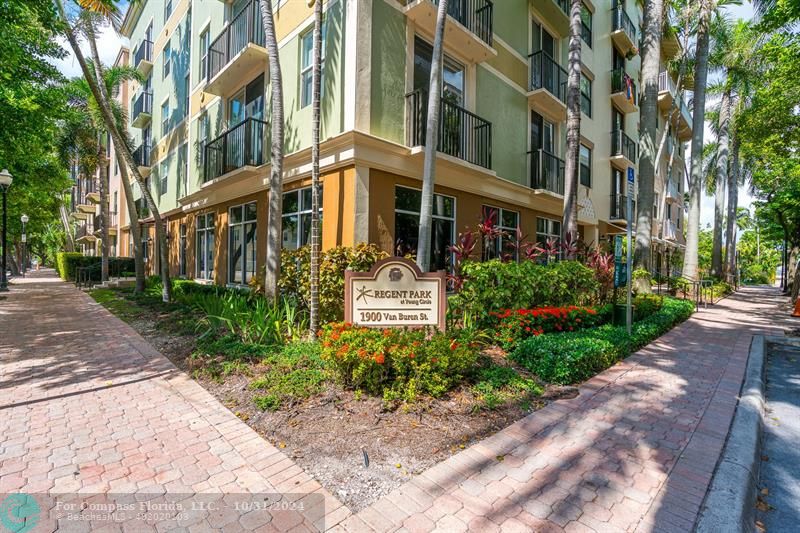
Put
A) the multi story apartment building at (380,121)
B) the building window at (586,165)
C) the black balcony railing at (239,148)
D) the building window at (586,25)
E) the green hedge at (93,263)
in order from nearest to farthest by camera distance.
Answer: the multi story apartment building at (380,121) → the black balcony railing at (239,148) → the building window at (586,25) → the building window at (586,165) → the green hedge at (93,263)

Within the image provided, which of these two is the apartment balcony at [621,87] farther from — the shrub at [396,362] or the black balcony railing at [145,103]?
the black balcony railing at [145,103]

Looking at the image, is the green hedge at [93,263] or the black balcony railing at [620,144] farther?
the green hedge at [93,263]

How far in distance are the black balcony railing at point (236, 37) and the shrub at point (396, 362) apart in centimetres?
943

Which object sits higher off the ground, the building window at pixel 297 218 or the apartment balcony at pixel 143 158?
the apartment balcony at pixel 143 158

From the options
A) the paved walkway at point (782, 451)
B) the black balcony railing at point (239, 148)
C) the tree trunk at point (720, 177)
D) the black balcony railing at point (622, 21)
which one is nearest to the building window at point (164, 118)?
the black balcony railing at point (239, 148)

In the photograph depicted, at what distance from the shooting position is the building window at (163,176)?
61.8 ft

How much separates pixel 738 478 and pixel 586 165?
15842mm

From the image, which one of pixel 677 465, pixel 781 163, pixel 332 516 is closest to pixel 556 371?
pixel 677 465

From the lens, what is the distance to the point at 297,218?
9.84m

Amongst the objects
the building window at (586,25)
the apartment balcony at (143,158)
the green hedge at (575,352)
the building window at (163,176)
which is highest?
the building window at (586,25)

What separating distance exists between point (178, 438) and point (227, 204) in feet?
35.5

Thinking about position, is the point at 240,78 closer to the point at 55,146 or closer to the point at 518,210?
the point at 518,210

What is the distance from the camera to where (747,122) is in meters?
16.9

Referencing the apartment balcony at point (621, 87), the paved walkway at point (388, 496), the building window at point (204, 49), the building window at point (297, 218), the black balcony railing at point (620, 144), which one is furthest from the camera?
the black balcony railing at point (620, 144)
